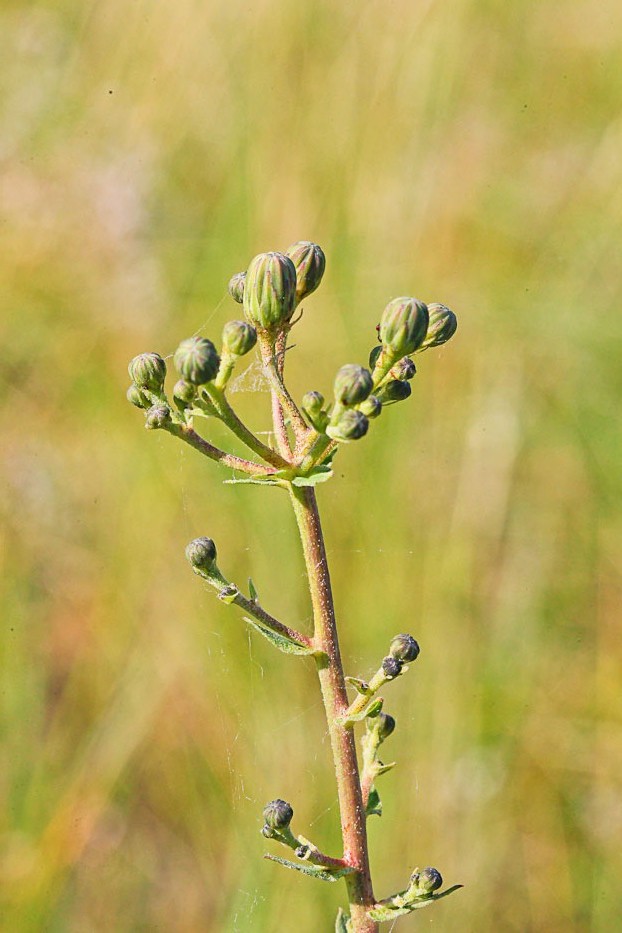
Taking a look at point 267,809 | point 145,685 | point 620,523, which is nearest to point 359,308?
point 620,523

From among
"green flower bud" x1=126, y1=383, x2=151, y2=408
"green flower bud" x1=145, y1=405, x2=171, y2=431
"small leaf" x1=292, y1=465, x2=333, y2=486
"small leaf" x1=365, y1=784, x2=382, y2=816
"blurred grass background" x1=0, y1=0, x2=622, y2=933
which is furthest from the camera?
"blurred grass background" x1=0, y1=0, x2=622, y2=933

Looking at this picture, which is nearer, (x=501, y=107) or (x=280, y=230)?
(x=280, y=230)

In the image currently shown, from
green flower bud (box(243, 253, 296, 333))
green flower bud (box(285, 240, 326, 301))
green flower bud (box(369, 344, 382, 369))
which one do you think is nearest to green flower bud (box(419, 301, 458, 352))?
green flower bud (box(369, 344, 382, 369))

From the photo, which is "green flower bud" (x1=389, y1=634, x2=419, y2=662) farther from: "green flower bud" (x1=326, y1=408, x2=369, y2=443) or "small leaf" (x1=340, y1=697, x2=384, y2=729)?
"green flower bud" (x1=326, y1=408, x2=369, y2=443)

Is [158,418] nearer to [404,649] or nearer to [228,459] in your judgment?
[228,459]

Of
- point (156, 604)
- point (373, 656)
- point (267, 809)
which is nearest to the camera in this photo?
point (267, 809)

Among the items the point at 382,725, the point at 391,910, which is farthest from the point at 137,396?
the point at 391,910

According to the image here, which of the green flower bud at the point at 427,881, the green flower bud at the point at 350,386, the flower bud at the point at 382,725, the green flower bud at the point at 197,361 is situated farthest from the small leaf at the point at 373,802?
the green flower bud at the point at 197,361

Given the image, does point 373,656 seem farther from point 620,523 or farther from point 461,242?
point 461,242
